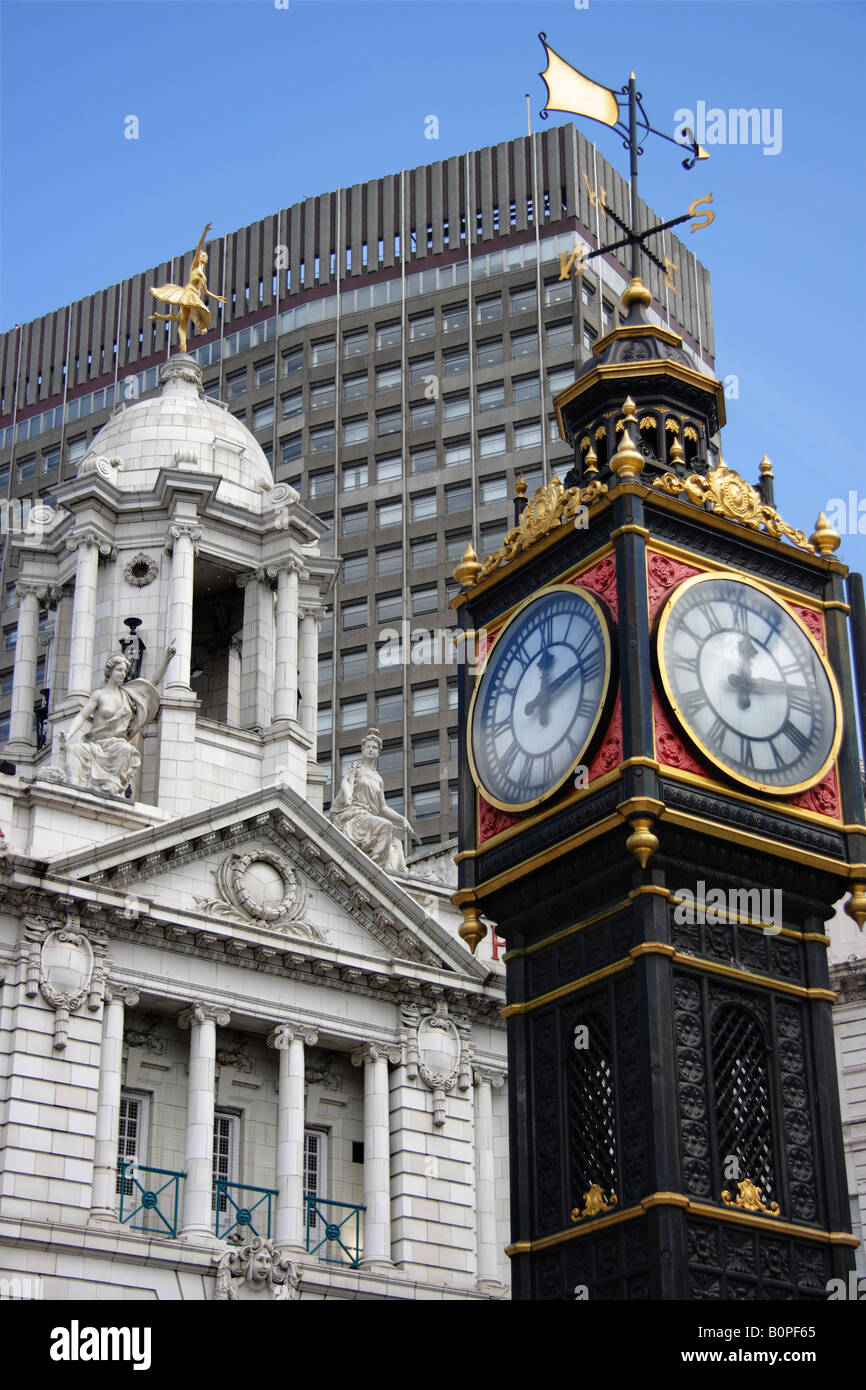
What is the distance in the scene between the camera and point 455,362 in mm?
108312

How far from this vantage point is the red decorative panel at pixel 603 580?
52.1 ft

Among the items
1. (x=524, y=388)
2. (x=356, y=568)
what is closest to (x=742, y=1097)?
(x=356, y=568)

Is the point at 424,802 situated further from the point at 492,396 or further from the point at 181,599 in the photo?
the point at 181,599

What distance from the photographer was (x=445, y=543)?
104 metres

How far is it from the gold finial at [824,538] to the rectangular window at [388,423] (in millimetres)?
91416

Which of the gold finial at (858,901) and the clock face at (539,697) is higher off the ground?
the clock face at (539,697)

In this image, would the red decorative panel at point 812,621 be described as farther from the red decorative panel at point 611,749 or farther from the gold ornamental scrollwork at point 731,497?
the red decorative panel at point 611,749

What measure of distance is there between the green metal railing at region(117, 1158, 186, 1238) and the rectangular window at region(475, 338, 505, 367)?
2756 inches

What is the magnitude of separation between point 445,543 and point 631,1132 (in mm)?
90218

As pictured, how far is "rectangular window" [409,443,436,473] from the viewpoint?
348 feet

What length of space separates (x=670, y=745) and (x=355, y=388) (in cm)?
9651

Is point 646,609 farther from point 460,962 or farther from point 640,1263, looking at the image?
point 460,962

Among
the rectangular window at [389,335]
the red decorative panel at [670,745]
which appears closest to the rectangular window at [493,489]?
the rectangular window at [389,335]

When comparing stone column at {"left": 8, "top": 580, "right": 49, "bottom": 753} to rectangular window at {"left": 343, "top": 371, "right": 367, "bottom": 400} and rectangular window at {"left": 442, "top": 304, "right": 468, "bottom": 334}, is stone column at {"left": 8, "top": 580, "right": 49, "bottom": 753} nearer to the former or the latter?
rectangular window at {"left": 343, "top": 371, "right": 367, "bottom": 400}
